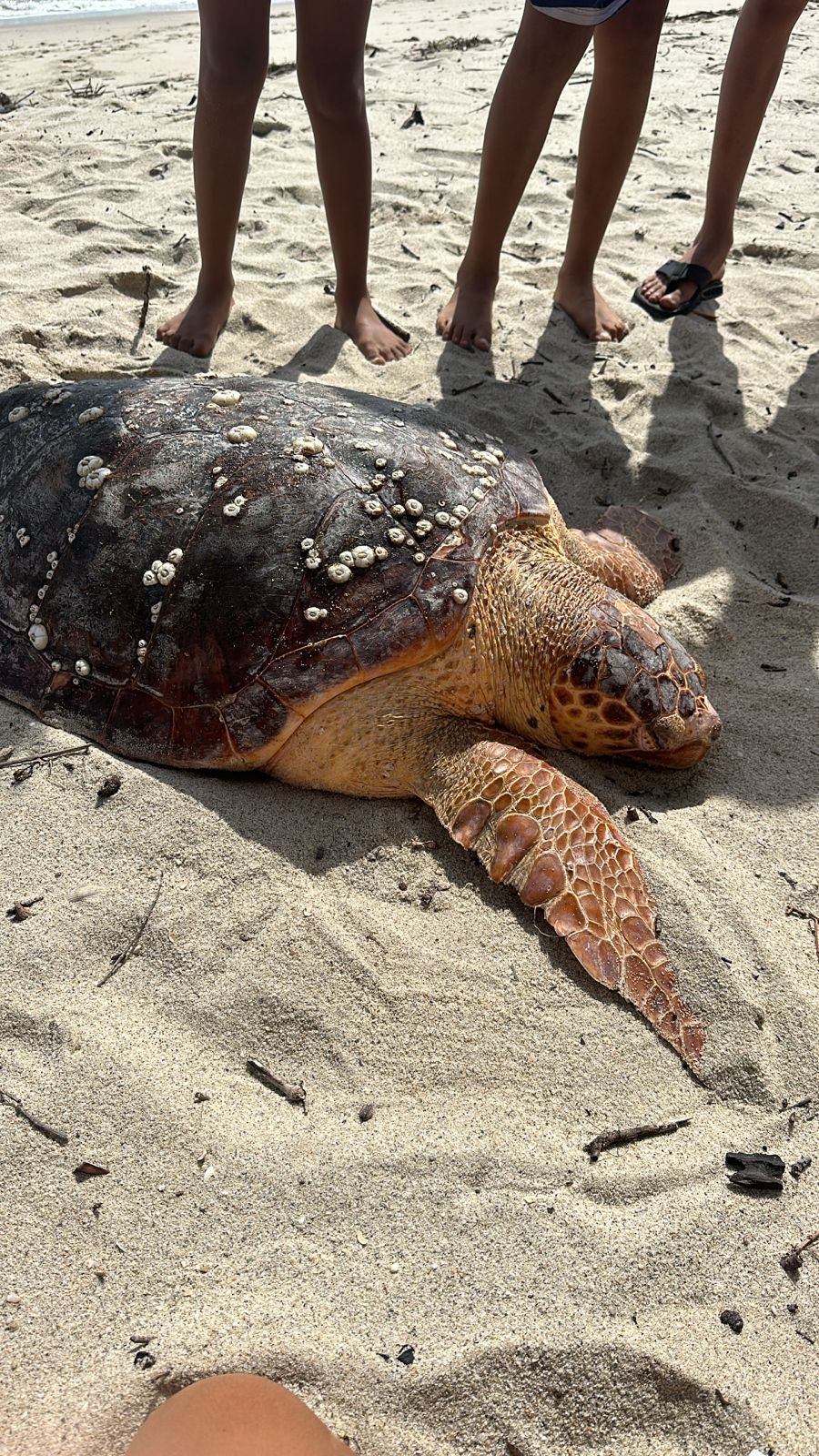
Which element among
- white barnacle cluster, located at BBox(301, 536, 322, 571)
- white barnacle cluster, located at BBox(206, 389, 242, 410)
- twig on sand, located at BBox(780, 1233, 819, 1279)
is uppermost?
white barnacle cluster, located at BBox(206, 389, 242, 410)

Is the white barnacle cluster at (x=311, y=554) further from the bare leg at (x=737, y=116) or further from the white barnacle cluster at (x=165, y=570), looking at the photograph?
the bare leg at (x=737, y=116)

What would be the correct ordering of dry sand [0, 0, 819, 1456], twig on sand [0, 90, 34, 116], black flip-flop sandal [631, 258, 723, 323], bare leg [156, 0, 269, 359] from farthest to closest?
twig on sand [0, 90, 34, 116] < black flip-flop sandal [631, 258, 723, 323] < bare leg [156, 0, 269, 359] < dry sand [0, 0, 819, 1456]

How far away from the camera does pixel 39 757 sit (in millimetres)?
1988

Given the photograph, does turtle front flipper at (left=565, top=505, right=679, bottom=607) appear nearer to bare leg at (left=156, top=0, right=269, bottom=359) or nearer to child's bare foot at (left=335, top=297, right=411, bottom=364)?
child's bare foot at (left=335, top=297, right=411, bottom=364)

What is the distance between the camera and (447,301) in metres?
3.73

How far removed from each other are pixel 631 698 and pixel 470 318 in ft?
6.99

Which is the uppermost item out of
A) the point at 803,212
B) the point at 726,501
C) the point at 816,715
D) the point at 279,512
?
the point at 803,212

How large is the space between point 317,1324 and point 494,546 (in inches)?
61.2

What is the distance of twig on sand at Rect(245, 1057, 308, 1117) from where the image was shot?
1482mm

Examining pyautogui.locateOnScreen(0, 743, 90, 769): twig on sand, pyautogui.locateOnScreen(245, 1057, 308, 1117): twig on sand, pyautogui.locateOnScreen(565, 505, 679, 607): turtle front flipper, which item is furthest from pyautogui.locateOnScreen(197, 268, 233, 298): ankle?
pyautogui.locateOnScreen(245, 1057, 308, 1117): twig on sand

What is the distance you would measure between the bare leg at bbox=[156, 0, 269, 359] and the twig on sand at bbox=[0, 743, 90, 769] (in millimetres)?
1869

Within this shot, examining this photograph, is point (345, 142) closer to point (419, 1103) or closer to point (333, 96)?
point (333, 96)

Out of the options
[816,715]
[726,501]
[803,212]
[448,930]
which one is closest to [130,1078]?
[448,930]

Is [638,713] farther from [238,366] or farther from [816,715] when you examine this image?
[238,366]
